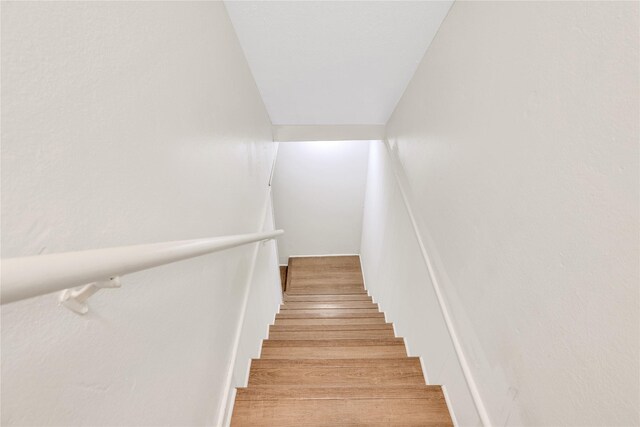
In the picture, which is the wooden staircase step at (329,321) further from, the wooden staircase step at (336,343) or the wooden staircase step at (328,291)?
the wooden staircase step at (328,291)

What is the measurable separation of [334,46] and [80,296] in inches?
65.9

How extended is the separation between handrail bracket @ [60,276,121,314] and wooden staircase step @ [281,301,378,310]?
3.36 m

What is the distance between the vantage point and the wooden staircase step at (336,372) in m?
1.66

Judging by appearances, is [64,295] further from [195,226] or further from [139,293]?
[195,226]

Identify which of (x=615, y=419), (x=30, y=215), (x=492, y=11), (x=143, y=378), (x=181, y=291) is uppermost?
(x=492, y=11)

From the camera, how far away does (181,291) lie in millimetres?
882

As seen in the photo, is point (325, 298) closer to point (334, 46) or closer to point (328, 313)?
point (328, 313)

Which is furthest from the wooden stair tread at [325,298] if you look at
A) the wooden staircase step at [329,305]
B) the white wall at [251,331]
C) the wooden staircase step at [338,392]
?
the wooden staircase step at [338,392]

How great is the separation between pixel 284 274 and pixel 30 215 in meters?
5.17

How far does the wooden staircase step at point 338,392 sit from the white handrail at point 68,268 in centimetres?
115

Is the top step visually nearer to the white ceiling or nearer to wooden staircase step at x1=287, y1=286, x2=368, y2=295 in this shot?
wooden staircase step at x1=287, y1=286, x2=368, y2=295

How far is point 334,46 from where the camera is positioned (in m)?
1.65

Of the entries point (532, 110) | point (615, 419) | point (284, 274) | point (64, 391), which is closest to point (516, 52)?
point (532, 110)

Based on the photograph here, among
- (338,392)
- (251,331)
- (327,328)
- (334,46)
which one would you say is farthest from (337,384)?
(334,46)
